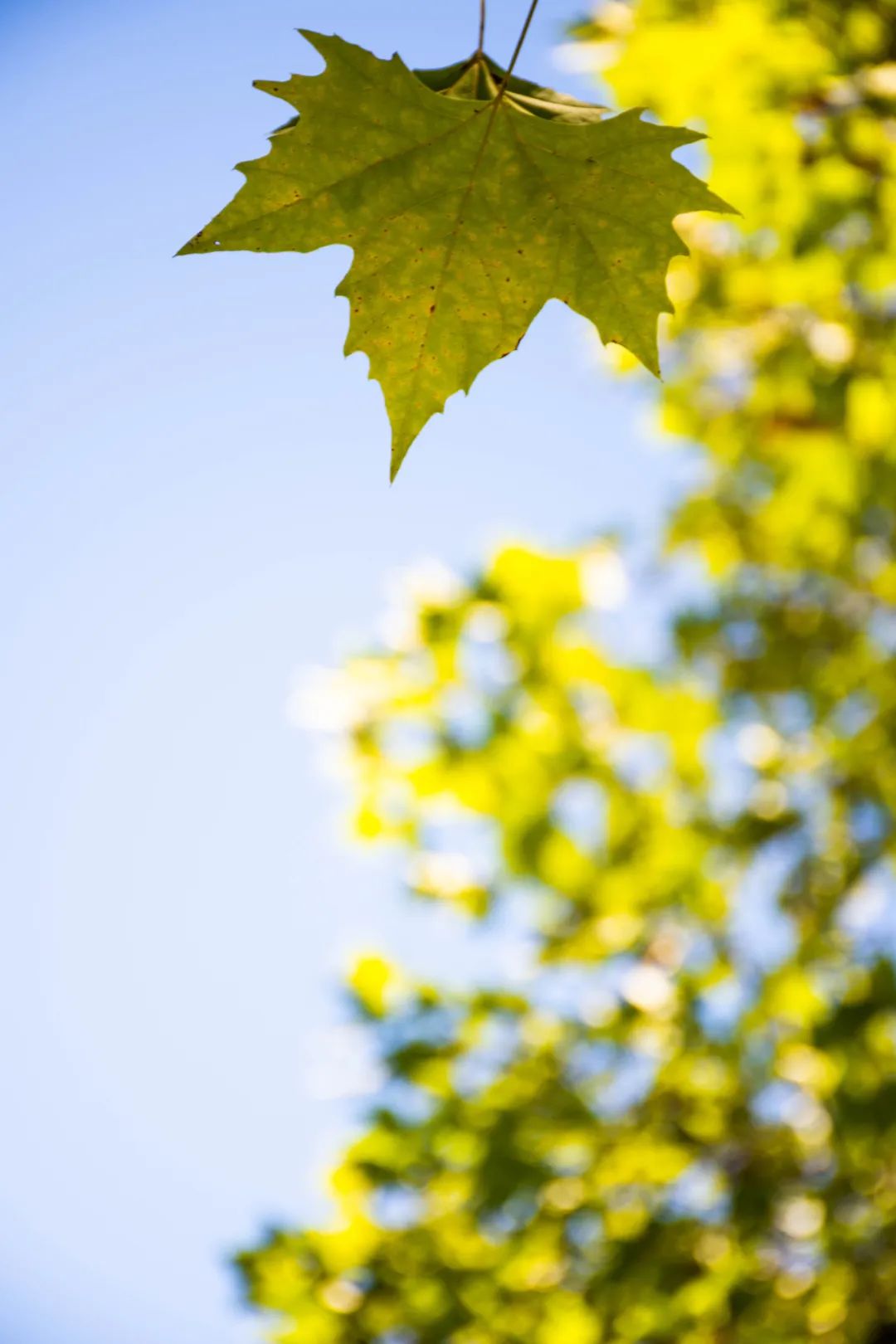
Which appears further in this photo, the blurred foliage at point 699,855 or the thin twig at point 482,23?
the blurred foliage at point 699,855

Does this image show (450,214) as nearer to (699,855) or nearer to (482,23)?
(482,23)

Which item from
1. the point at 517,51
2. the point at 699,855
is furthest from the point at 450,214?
the point at 699,855

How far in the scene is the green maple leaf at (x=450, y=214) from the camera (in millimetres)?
1355

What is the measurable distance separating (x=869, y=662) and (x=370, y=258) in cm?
348

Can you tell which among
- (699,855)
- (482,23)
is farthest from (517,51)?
(699,855)

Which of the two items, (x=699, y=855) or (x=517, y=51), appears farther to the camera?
(x=699, y=855)

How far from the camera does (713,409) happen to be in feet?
15.8

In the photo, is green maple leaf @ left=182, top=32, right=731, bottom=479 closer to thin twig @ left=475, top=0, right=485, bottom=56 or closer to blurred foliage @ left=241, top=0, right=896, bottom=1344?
thin twig @ left=475, top=0, right=485, bottom=56

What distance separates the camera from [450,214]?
1.40 meters

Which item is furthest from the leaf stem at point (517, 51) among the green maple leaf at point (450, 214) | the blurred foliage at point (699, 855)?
the blurred foliage at point (699, 855)

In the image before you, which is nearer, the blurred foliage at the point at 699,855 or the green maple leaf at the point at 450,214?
the green maple leaf at the point at 450,214

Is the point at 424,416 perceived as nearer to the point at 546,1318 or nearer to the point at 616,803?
the point at 616,803

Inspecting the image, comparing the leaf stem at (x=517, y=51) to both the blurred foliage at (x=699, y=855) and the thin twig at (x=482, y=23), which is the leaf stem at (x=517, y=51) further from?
the blurred foliage at (x=699, y=855)

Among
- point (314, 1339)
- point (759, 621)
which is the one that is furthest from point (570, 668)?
point (314, 1339)
